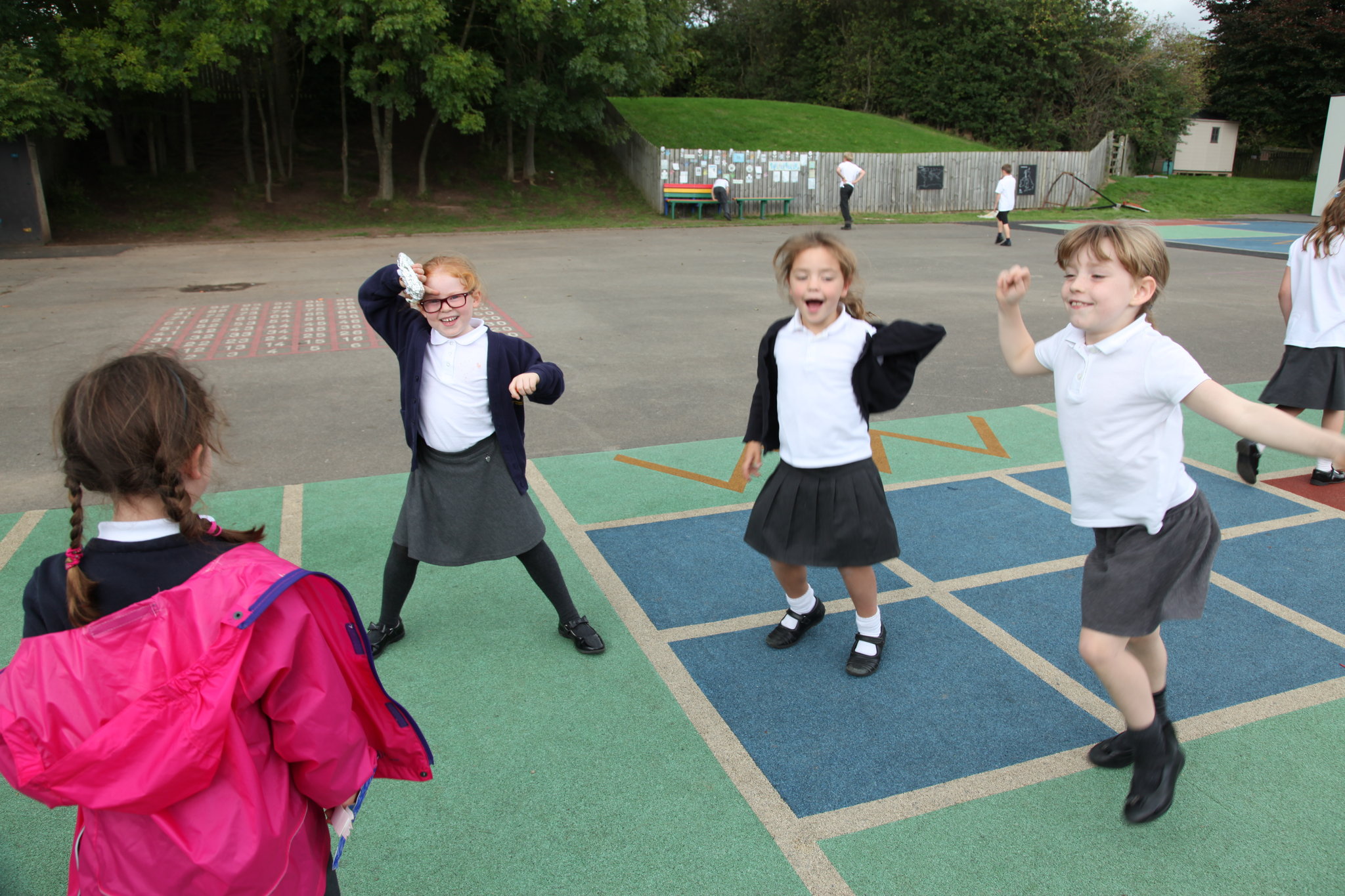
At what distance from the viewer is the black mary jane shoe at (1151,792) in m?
2.78

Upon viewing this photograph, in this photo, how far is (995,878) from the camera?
102 inches

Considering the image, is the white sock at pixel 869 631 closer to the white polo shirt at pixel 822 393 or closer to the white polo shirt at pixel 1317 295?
the white polo shirt at pixel 822 393

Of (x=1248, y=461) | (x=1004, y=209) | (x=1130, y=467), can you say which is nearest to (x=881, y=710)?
(x=1130, y=467)

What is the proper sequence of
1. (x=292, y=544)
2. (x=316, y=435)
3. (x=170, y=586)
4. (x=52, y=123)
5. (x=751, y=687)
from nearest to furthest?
1. (x=170, y=586)
2. (x=751, y=687)
3. (x=292, y=544)
4. (x=316, y=435)
5. (x=52, y=123)

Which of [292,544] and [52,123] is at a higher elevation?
[52,123]

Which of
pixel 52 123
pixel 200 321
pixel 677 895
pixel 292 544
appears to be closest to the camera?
pixel 677 895

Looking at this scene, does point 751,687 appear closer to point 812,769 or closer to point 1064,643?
point 812,769

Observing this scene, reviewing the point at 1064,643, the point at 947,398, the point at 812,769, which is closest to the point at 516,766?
the point at 812,769

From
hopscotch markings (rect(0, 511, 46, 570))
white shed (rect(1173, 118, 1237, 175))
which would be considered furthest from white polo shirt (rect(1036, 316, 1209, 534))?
white shed (rect(1173, 118, 1237, 175))

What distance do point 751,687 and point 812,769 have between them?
1.76 ft

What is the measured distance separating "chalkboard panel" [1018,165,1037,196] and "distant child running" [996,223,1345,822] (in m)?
31.4

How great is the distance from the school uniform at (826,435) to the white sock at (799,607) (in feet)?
1.34

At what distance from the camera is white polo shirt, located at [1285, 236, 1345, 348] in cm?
518

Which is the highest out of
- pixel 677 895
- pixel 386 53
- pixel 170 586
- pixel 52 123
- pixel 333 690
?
pixel 386 53
